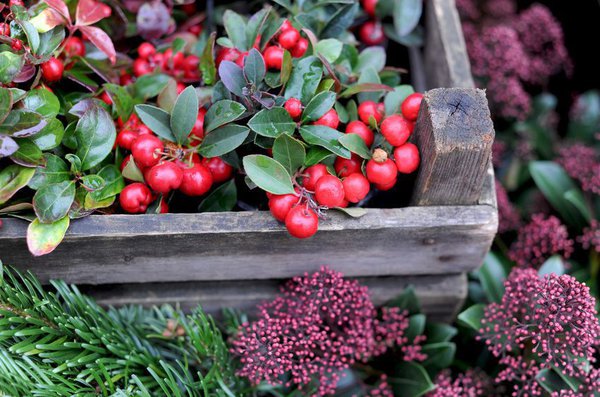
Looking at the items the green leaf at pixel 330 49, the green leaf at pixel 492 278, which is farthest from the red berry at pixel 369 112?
the green leaf at pixel 492 278

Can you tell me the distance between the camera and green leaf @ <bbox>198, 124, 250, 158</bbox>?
3.10 ft

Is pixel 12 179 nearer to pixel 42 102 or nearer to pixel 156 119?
pixel 42 102

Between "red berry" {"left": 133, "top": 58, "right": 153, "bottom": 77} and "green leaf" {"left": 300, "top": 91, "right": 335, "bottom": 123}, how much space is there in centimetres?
38

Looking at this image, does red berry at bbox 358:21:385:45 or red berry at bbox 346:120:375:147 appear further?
red berry at bbox 358:21:385:45

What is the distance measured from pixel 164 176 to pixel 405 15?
2.18ft

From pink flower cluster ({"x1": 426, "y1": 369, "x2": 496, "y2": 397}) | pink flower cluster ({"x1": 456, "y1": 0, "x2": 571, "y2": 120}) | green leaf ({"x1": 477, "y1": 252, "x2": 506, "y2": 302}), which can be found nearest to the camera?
pink flower cluster ({"x1": 426, "y1": 369, "x2": 496, "y2": 397})

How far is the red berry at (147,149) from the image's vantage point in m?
0.95

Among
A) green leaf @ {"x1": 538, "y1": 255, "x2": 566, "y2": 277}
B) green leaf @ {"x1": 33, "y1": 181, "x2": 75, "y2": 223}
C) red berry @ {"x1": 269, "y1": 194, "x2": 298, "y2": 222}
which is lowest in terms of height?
green leaf @ {"x1": 538, "y1": 255, "x2": 566, "y2": 277}

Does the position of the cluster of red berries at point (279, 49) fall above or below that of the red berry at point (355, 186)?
above

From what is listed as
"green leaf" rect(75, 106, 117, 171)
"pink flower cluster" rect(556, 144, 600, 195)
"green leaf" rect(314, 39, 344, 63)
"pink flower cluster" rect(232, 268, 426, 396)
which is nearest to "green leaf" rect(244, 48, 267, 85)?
"green leaf" rect(314, 39, 344, 63)

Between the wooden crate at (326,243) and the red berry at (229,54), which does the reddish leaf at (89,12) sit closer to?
the red berry at (229,54)

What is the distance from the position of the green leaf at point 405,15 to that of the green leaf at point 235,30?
362 mm

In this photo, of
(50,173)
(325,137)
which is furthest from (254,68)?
(50,173)

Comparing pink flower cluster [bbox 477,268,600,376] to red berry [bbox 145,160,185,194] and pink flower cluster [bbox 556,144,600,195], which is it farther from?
red berry [bbox 145,160,185,194]
